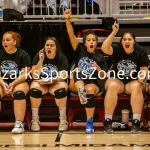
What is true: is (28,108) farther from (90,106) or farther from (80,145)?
(80,145)

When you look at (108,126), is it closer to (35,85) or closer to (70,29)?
(35,85)

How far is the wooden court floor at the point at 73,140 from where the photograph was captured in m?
5.39

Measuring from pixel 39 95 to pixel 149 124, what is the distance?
1.64 metres

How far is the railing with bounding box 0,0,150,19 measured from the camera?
8164 mm

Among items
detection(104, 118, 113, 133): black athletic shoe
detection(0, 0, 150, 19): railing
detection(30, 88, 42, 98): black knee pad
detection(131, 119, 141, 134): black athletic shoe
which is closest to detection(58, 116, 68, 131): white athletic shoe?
detection(30, 88, 42, 98): black knee pad

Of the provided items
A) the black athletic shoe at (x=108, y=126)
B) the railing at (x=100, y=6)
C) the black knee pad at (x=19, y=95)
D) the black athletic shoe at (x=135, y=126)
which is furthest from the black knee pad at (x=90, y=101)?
the railing at (x=100, y=6)

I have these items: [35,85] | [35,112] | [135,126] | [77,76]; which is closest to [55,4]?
[77,76]

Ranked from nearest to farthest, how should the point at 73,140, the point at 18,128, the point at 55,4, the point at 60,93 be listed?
the point at 73,140 → the point at 18,128 → the point at 60,93 → the point at 55,4

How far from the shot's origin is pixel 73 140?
18.9ft

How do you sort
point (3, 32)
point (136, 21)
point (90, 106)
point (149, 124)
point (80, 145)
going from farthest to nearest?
point (136, 21), point (3, 32), point (149, 124), point (90, 106), point (80, 145)

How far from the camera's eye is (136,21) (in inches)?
320

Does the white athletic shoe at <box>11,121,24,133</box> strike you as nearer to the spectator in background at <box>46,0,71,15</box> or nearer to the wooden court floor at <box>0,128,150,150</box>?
the wooden court floor at <box>0,128,150,150</box>

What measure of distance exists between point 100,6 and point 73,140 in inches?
127

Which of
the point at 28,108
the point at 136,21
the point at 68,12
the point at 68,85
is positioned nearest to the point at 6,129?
the point at 28,108
